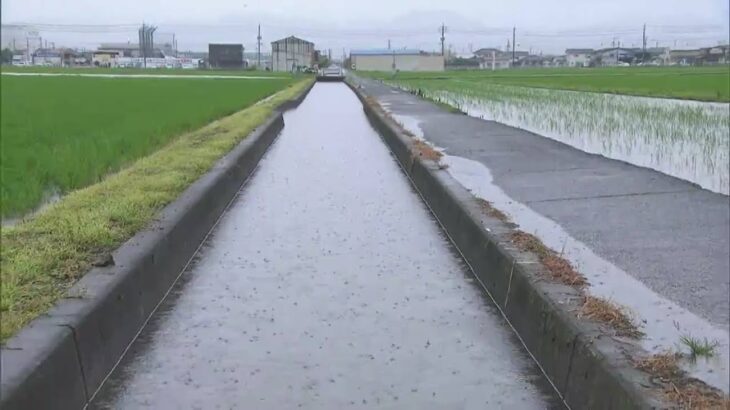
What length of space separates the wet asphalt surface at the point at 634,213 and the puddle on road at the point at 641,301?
0.09 meters

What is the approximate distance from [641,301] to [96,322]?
3.01 m

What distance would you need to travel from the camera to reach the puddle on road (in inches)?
147

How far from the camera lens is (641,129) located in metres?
16.0

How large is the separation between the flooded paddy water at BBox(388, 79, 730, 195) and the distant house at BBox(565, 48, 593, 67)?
112701 mm

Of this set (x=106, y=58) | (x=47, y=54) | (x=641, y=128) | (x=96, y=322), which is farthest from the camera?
(x=106, y=58)

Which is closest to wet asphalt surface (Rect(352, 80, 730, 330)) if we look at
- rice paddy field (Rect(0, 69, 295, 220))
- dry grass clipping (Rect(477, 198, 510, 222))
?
dry grass clipping (Rect(477, 198, 510, 222))

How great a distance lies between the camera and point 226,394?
3639 millimetres

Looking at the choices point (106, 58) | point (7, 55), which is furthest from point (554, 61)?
point (7, 55)

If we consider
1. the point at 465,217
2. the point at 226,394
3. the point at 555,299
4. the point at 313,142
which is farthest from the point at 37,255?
the point at 313,142

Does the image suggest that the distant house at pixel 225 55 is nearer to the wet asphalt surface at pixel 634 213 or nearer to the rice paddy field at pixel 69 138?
the rice paddy field at pixel 69 138

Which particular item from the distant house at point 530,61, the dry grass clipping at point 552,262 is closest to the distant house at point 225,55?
the distant house at point 530,61

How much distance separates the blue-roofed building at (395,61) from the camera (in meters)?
109

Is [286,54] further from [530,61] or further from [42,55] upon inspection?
[42,55]

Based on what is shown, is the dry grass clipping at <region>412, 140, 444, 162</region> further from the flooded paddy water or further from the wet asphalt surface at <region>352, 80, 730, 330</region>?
the flooded paddy water
